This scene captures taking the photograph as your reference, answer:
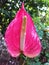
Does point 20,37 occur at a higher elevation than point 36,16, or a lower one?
higher

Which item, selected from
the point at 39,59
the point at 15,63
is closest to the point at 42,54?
the point at 39,59

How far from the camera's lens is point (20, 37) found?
0.93 m

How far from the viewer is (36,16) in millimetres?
1626

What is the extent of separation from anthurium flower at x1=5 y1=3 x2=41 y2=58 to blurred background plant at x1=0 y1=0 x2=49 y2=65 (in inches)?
17.2

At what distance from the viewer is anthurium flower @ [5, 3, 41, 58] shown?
914mm

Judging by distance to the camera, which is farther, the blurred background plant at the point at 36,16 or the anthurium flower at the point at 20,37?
the blurred background plant at the point at 36,16

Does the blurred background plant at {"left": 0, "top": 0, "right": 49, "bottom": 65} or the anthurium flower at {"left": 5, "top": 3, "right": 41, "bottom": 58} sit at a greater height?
the anthurium flower at {"left": 5, "top": 3, "right": 41, "bottom": 58}

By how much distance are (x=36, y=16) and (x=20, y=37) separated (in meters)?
0.72

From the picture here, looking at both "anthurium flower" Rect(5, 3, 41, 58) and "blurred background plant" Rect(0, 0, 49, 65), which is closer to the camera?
"anthurium flower" Rect(5, 3, 41, 58)

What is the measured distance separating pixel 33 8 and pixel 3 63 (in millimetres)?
632

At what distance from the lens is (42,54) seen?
1467 millimetres

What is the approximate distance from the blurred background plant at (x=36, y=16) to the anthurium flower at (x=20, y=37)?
17.2 inches

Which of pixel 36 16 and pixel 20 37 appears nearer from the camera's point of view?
pixel 20 37

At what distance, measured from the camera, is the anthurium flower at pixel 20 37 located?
91 cm
